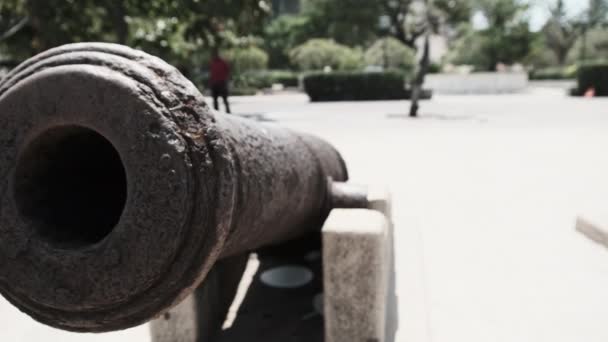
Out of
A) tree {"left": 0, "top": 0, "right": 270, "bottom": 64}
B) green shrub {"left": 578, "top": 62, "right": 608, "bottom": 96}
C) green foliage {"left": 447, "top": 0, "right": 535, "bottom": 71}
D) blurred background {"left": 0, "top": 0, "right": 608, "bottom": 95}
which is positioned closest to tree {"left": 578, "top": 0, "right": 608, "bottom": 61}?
blurred background {"left": 0, "top": 0, "right": 608, "bottom": 95}

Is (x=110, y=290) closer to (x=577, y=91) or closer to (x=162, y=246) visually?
(x=162, y=246)

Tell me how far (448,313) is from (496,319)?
0.78 feet

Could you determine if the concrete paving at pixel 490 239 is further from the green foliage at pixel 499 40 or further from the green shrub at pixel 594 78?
the green foliage at pixel 499 40

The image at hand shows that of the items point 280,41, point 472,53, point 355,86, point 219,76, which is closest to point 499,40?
point 472,53

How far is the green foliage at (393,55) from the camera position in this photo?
37.3 m

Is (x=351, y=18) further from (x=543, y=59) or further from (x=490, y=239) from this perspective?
(x=490, y=239)

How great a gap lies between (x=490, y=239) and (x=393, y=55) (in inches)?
1389

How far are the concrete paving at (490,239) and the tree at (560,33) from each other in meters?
54.2

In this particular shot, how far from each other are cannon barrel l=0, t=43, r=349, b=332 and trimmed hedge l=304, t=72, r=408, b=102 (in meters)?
23.0

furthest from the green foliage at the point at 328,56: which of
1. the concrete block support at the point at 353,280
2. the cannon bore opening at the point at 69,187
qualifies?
the cannon bore opening at the point at 69,187

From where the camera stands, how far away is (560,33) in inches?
2265

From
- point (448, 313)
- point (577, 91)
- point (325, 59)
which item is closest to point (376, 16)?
point (325, 59)

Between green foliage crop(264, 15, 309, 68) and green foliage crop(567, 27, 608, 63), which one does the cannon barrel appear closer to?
green foliage crop(264, 15, 309, 68)

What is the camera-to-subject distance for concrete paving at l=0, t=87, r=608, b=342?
8.23ft
